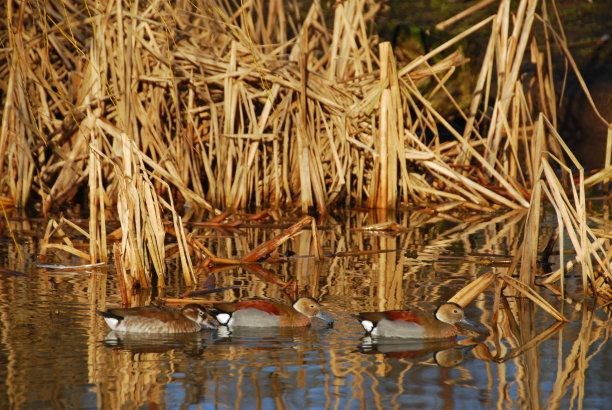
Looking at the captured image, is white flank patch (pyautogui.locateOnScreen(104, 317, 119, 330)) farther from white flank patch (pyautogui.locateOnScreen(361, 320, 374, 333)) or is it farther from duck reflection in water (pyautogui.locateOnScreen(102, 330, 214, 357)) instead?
white flank patch (pyautogui.locateOnScreen(361, 320, 374, 333))

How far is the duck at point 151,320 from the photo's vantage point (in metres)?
5.29

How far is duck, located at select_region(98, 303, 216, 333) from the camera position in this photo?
529 cm

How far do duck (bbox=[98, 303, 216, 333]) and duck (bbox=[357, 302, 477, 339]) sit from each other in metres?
1.03

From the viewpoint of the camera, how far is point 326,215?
33.8ft

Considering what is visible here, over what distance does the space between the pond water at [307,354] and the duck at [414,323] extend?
0.28 feet

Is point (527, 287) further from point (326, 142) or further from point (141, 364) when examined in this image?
point (326, 142)

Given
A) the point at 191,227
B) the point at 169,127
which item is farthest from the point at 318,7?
the point at 191,227

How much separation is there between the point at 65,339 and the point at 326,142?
605 centimetres

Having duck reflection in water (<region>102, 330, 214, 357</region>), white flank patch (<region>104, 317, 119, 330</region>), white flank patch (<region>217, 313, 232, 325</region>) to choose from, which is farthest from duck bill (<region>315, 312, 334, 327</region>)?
white flank patch (<region>104, 317, 119, 330</region>)

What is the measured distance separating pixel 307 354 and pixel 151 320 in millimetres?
976

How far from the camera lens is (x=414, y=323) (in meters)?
5.32

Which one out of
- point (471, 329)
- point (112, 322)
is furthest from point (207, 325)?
point (471, 329)

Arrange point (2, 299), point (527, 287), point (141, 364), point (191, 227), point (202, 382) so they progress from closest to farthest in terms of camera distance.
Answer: point (202, 382)
point (141, 364)
point (527, 287)
point (2, 299)
point (191, 227)

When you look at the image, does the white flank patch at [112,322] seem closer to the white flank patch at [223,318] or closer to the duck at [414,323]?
the white flank patch at [223,318]
